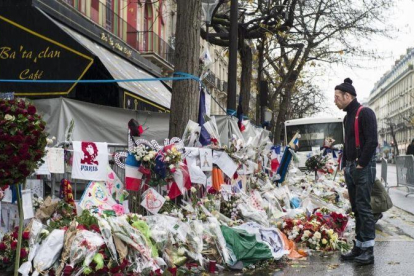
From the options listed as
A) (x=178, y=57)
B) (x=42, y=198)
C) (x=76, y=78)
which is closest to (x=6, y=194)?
(x=42, y=198)

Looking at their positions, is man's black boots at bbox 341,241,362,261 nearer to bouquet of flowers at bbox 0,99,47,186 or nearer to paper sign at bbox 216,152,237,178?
paper sign at bbox 216,152,237,178

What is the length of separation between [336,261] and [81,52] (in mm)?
7322

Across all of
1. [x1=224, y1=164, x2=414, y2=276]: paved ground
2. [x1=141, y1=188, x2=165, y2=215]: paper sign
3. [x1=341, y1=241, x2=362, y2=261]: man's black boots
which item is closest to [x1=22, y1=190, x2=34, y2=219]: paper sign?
[x1=141, y1=188, x2=165, y2=215]: paper sign

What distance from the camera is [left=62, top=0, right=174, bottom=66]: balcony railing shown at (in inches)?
787

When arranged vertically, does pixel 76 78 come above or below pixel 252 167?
above

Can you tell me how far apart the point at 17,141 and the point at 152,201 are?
2.23m

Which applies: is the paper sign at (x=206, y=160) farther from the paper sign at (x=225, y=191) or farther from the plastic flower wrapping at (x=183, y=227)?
the paper sign at (x=225, y=191)

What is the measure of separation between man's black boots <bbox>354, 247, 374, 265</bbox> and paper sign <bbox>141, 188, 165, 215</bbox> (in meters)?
2.20

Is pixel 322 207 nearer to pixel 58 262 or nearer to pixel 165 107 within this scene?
pixel 58 262

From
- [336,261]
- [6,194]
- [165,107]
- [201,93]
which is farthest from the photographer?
[165,107]

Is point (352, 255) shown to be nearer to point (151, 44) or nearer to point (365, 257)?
point (365, 257)

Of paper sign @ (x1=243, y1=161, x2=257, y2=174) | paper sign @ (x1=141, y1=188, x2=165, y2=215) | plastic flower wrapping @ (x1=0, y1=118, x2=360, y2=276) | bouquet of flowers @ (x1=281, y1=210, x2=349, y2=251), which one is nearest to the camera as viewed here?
plastic flower wrapping @ (x1=0, y1=118, x2=360, y2=276)

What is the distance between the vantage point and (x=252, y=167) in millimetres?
8664

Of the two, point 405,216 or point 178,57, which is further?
→ point 405,216
